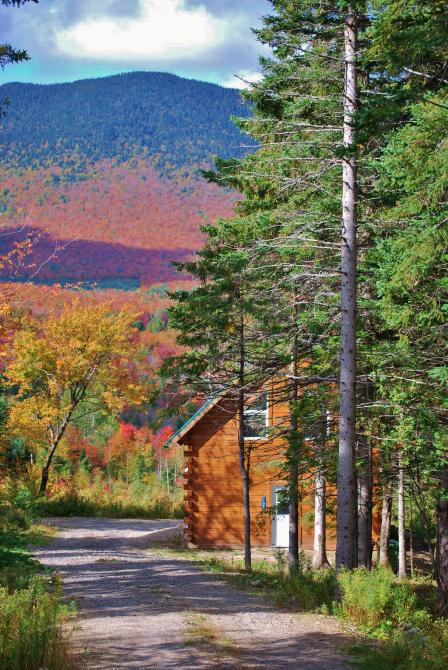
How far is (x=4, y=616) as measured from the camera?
8.54 meters

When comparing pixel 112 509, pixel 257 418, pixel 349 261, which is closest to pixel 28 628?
pixel 349 261

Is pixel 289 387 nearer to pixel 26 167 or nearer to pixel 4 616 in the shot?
pixel 4 616

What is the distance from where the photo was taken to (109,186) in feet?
476

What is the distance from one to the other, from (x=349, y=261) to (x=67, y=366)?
27.8 meters

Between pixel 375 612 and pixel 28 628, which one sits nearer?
pixel 28 628

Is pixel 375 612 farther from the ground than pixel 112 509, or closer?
farther from the ground

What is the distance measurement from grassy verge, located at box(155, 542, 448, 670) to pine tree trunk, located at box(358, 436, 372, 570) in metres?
1.50

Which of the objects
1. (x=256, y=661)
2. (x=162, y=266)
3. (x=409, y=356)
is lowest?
(x=256, y=661)

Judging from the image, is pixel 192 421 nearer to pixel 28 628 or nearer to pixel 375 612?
pixel 375 612

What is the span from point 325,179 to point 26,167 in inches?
5396

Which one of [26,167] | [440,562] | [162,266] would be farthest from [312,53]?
[26,167]

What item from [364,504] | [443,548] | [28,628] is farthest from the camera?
[364,504]

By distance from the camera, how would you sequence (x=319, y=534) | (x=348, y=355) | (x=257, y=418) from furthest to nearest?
(x=257, y=418) → (x=319, y=534) → (x=348, y=355)

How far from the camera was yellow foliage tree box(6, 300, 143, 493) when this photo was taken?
38.0 metres
